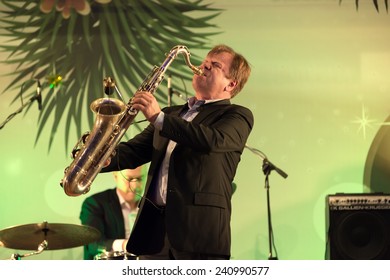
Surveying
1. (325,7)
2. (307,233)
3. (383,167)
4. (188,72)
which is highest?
(325,7)

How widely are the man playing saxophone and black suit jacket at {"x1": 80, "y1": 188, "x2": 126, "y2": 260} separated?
244cm

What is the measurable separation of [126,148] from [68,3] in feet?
10.1

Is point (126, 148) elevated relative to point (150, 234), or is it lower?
elevated

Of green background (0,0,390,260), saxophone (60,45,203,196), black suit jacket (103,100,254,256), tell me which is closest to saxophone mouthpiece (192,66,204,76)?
saxophone (60,45,203,196)

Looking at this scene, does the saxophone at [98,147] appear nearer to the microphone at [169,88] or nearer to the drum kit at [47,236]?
the drum kit at [47,236]

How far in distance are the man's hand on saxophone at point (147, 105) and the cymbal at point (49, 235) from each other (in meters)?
1.90

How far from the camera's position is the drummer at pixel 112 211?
599cm

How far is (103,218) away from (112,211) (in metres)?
0.09

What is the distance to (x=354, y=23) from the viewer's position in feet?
20.9

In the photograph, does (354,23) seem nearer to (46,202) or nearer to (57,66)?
(57,66)

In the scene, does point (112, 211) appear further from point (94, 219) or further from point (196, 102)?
point (196, 102)
